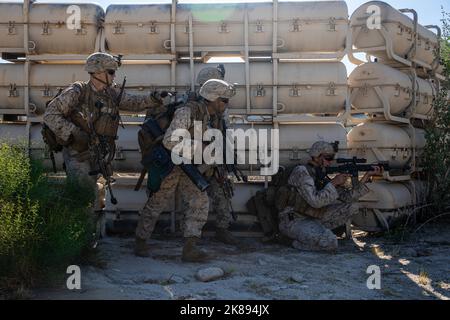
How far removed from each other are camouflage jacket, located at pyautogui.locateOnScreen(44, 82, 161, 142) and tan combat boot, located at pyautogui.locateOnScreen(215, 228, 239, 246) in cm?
167

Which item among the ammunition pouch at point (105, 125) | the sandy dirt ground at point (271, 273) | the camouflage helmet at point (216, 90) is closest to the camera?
the sandy dirt ground at point (271, 273)

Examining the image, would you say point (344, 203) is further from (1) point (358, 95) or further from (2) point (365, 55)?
(2) point (365, 55)

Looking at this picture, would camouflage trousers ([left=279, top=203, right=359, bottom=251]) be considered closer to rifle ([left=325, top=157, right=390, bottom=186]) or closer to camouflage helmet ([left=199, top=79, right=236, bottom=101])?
rifle ([left=325, top=157, right=390, bottom=186])

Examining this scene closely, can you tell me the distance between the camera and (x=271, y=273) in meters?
4.52

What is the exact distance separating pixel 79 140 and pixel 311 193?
2535mm

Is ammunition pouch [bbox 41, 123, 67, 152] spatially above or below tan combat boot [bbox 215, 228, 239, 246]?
above

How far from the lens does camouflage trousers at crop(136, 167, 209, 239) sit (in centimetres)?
487

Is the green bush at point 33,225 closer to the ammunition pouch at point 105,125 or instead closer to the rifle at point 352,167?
the ammunition pouch at point 105,125

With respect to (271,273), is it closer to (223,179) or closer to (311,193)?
(311,193)

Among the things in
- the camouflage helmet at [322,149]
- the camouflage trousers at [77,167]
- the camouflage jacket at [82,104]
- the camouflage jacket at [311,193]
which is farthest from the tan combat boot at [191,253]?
the camouflage helmet at [322,149]

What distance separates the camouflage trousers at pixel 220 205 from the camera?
571cm

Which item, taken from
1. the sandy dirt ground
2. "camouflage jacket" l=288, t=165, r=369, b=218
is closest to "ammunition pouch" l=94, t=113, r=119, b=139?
the sandy dirt ground

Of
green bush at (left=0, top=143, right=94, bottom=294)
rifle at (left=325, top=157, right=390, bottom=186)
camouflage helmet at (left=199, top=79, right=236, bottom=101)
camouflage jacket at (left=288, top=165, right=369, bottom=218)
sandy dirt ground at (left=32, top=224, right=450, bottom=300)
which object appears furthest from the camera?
rifle at (left=325, top=157, right=390, bottom=186)

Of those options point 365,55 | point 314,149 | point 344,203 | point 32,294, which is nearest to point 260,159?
point 314,149
